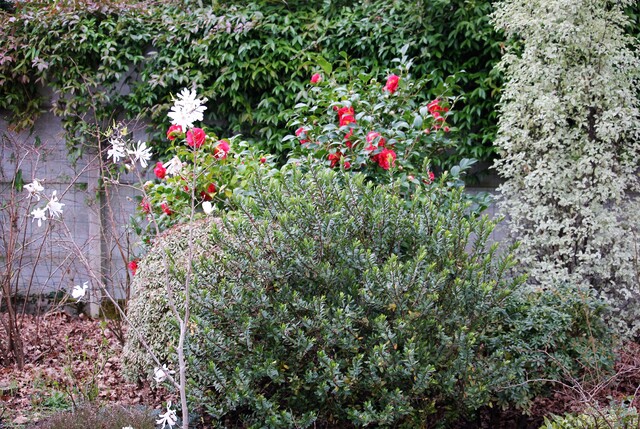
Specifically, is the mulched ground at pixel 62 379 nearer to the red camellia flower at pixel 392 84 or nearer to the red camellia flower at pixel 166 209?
the red camellia flower at pixel 166 209

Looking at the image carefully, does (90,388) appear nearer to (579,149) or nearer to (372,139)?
(372,139)

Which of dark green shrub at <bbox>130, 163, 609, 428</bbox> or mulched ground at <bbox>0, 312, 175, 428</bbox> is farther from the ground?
dark green shrub at <bbox>130, 163, 609, 428</bbox>

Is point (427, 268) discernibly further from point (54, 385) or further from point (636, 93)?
point (636, 93)

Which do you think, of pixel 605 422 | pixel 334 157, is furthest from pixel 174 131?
pixel 605 422

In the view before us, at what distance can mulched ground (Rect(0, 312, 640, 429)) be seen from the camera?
11.6 ft

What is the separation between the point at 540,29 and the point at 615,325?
2.10 m

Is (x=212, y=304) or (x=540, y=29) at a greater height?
(x=540, y=29)

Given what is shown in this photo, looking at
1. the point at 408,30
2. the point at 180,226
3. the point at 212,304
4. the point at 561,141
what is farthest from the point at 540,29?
the point at 212,304

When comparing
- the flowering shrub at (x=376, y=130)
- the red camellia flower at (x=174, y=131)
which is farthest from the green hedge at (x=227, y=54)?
the red camellia flower at (x=174, y=131)

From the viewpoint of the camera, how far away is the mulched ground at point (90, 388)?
3.54m

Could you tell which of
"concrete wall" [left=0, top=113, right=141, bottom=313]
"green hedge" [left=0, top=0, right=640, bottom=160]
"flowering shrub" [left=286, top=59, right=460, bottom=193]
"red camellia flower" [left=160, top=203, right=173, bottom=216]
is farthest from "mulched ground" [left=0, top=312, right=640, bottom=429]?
"green hedge" [left=0, top=0, right=640, bottom=160]

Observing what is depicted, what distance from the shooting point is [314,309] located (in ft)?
9.68

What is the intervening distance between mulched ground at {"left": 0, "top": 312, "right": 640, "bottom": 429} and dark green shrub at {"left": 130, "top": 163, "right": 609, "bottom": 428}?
31 centimetres

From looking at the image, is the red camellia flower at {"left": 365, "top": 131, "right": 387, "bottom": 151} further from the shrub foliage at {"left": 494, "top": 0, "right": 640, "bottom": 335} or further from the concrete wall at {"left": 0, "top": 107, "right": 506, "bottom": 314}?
the concrete wall at {"left": 0, "top": 107, "right": 506, "bottom": 314}
